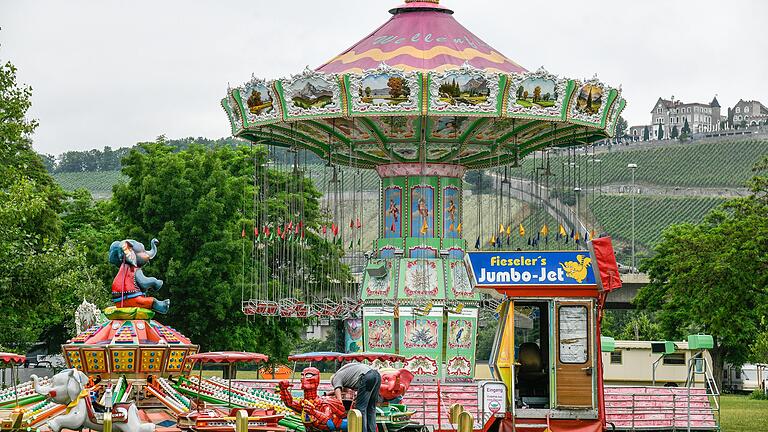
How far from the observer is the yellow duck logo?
25391mm

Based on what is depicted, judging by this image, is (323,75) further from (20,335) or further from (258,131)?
(20,335)

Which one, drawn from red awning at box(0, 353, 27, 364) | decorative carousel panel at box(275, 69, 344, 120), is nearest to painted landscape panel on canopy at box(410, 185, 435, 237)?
decorative carousel panel at box(275, 69, 344, 120)

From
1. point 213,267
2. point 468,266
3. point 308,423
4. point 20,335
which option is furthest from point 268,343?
point 308,423

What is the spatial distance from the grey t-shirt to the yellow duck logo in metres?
4.71

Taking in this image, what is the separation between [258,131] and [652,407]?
514 inches

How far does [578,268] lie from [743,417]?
19.7 meters

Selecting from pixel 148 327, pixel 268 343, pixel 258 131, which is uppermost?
pixel 258 131

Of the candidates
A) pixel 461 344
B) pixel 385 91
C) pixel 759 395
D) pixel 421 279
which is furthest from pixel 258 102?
pixel 759 395

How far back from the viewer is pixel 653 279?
7200 cm

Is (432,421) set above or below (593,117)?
below

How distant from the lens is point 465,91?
34312mm

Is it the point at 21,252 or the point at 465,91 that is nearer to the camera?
the point at 465,91

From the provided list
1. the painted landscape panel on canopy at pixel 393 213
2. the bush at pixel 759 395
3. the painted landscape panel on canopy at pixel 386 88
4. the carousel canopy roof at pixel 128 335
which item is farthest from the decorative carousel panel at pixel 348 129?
the bush at pixel 759 395

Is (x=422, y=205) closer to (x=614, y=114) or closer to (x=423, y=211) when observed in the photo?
(x=423, y=211)
